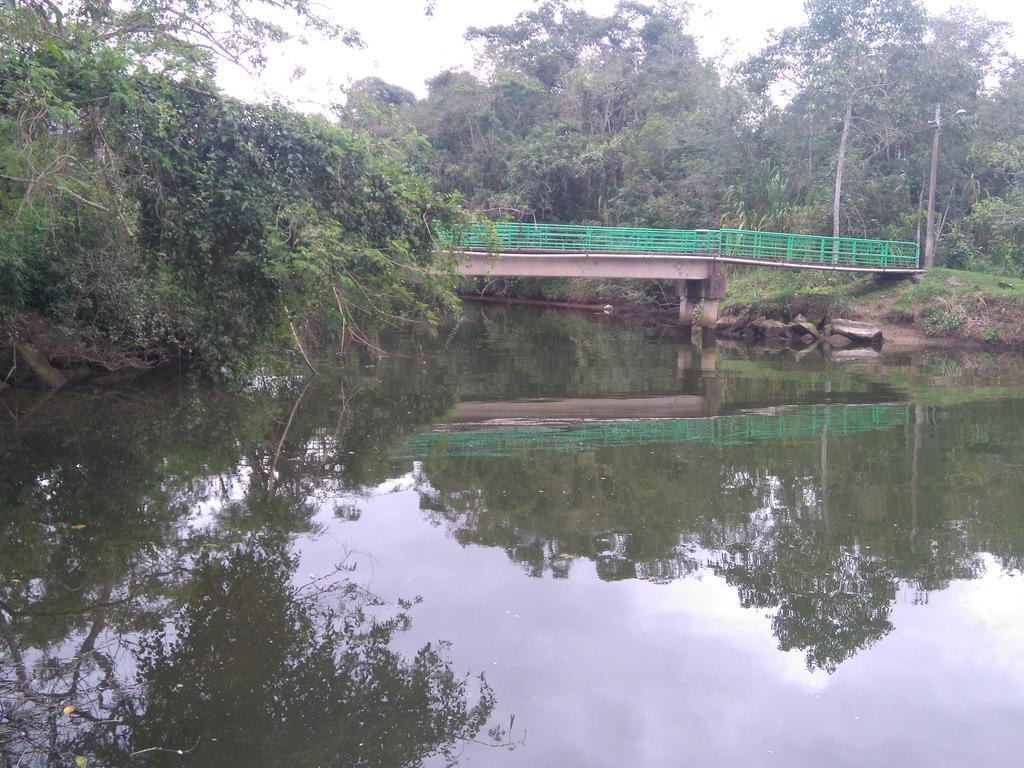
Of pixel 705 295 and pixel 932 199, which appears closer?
pixel 932 199

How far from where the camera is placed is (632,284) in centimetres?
3588

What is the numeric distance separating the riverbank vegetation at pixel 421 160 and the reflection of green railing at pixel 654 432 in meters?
1.69

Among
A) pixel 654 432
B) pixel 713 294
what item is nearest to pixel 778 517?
pixel 654 432

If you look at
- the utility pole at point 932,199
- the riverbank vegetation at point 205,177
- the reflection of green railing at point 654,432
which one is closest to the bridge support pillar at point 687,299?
the utility pole at point 932,199

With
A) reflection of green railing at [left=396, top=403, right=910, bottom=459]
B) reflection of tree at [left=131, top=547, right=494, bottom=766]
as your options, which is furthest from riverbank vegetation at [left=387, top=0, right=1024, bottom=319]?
reflection of tree at [left=131, top=547, right=494, bottom=766]

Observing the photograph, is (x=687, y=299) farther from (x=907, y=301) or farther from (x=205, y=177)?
(x=205, y=177)

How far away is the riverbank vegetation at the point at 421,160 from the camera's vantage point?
8867mm

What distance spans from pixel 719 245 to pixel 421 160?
1275 centimetres

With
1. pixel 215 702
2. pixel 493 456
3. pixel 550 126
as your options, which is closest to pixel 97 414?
pixel 493 456

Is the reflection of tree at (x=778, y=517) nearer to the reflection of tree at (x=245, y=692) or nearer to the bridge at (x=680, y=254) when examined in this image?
the reflection of tree at (x=245, y=692)

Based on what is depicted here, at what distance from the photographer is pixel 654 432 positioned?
11852mm

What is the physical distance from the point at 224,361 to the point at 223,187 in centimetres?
263

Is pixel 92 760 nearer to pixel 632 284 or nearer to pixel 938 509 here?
pixel 938 509

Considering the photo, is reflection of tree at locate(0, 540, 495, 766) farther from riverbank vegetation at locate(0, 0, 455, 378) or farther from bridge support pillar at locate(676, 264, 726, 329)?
bridge support pillar at locate(676, 264, 726, 329)
